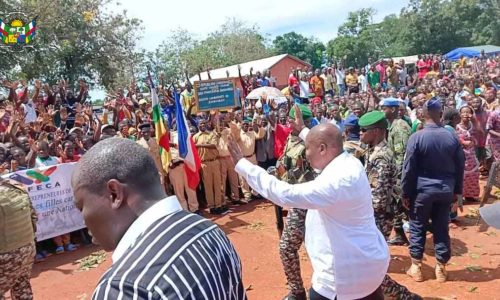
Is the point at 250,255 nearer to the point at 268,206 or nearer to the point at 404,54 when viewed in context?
the point at 268,206

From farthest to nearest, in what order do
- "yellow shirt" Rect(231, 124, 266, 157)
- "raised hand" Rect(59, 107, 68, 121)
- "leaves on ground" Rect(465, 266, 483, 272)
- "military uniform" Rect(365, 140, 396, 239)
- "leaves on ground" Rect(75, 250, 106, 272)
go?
1. "raised hand" Rect(59, 107, 68, 121)
2. "yellow shirt" Rect(231, 124, 266, 157)
3. "leaves on ground" Rect(75, 250, 106, 272)
4. "leaves on ground" Rect(465, 266, 483, 272)
5. "military uniform" Rect(365, 140, 396, 239)

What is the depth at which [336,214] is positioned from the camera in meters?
2.95

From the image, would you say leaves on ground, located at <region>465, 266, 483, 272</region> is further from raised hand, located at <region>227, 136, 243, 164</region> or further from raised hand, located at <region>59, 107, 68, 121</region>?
raised hand, located at <region>59, 107, 68, 121</region>

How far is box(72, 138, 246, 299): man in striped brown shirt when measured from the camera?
4.35 ft

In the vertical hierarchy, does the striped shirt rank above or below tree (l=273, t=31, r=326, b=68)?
below

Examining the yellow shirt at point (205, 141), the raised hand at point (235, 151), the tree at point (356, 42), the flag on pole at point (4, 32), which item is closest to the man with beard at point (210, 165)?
the yellow shirt at point (205, 141)

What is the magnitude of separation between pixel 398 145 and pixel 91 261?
5.04 meters

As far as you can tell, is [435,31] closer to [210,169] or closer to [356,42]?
[356,42]

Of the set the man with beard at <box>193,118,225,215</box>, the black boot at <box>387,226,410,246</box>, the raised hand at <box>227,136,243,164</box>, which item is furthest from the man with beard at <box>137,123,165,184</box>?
the raised hand at <box>227,136,243,164</box>

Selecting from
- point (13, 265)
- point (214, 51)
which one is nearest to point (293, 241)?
point (13, 265)

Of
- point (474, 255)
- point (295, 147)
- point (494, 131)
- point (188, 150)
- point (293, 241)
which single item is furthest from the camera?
point (494, 131)

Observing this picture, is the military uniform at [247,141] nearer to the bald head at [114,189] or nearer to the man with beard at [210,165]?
the man with beard at [210,165]

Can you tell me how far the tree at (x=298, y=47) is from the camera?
187 feet

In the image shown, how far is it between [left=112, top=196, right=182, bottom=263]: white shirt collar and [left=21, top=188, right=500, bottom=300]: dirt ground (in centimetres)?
412
